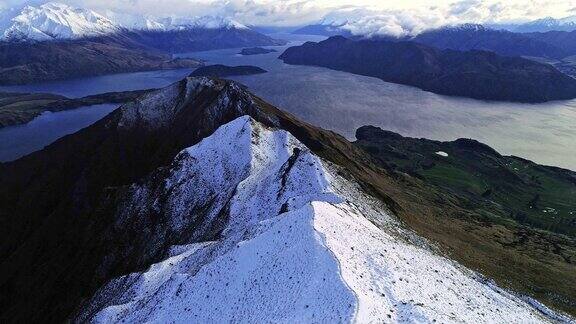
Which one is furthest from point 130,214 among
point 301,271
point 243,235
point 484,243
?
point 484,243

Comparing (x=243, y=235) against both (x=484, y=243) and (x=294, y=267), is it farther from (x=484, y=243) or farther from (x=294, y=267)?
(x=484, y=243)

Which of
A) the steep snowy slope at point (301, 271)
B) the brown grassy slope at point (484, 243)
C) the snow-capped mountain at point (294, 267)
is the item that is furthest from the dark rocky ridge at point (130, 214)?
the steep snowy slope at point (301, 271)

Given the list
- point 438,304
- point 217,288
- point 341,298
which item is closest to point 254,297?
point 217,288

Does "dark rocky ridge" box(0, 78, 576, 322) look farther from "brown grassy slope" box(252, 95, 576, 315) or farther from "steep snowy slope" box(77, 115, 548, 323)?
"steep snowy slope" box(77, 115, 548, 323)

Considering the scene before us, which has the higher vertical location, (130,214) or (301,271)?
(301,271)

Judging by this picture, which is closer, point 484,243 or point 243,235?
point 243,235

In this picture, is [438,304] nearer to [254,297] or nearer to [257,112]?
[254,297]
